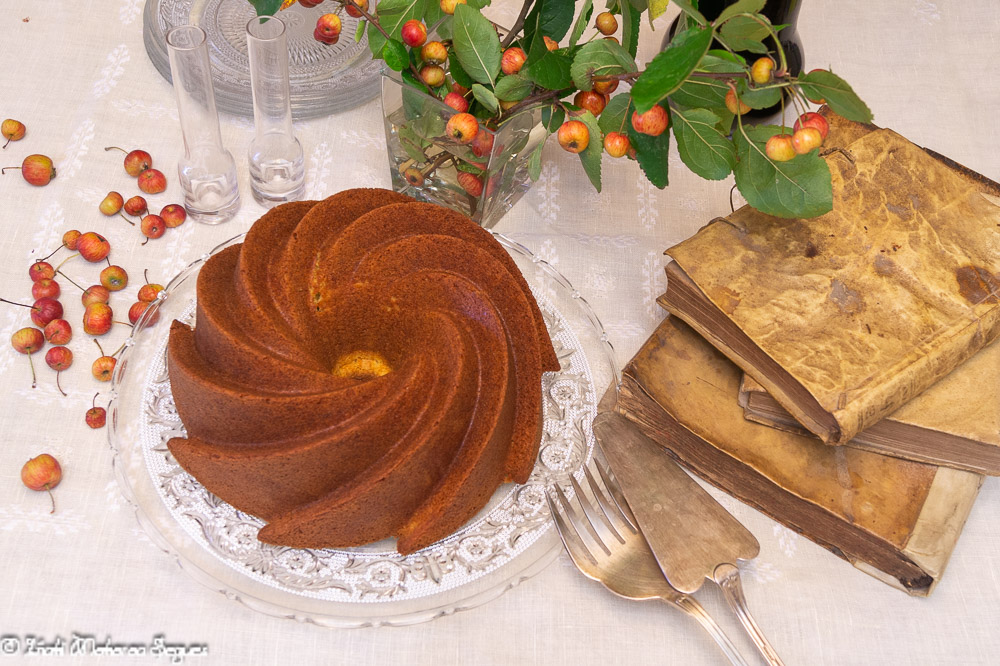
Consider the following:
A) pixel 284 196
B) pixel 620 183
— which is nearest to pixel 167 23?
pixel 284 196

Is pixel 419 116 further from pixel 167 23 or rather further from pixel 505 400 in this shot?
pixel 167 23

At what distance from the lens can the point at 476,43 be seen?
1861 millimetres

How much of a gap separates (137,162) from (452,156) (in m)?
0.80

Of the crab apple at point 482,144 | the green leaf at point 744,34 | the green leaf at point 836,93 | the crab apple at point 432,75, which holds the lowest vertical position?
the crab apple at point 482,144

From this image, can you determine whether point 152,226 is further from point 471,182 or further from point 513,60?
point 513,60

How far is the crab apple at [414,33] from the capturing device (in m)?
1.87

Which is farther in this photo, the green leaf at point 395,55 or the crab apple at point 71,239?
the crab apple at point 71,239

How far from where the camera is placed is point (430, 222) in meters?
1.88

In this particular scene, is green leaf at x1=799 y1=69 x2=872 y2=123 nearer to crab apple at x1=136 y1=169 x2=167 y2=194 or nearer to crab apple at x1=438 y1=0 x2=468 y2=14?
crab apple at x1=438 y1=0 x2=468 y2=14

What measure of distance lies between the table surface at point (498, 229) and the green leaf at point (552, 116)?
0.38 m

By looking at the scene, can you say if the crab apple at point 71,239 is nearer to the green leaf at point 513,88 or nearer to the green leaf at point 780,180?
the green leaf at point 513,88

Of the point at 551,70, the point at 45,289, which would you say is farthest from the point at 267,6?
the point at 45,289

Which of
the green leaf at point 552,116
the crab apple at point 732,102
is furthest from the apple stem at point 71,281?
the crab apple at point 732,102

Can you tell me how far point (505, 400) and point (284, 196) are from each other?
2.92 feet
